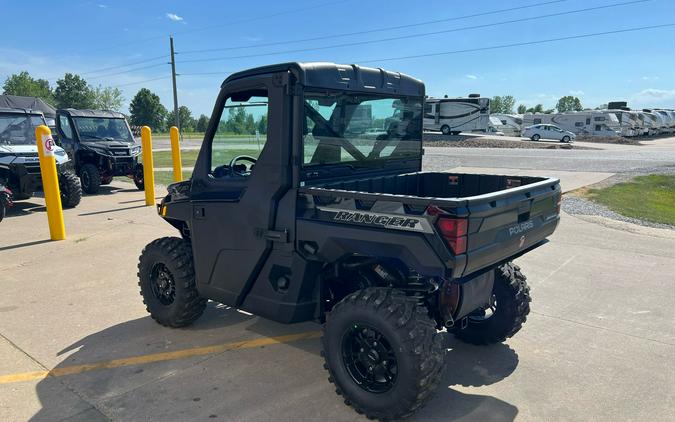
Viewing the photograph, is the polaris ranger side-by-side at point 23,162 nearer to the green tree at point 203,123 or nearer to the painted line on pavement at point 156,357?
the painted line on pavement at point 156,357

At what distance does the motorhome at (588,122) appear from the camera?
1613 inches

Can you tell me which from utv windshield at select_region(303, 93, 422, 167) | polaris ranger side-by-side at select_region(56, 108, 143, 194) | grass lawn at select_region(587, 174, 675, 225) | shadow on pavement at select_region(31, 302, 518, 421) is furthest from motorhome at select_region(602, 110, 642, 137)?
shadow on pavement at select_region(31, 302, 518, 421)

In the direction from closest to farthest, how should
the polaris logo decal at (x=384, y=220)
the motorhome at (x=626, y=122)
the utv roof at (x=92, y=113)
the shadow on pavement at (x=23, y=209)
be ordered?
the polaris logo decal at (x=384, y=220), the shadow on pavement at (x=23, y=209), the utv roof at (x=92, y=113), the motorhome at (x=626, y=122)

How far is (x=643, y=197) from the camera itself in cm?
1182

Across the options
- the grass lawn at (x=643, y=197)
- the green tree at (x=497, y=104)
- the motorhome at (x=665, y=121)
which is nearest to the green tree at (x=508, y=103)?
the green tree at (x=497, y=104)

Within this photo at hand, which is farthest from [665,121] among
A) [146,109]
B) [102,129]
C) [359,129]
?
[146,109]

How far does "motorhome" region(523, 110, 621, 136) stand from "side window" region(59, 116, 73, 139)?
41406 mm

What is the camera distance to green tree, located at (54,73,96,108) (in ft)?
304

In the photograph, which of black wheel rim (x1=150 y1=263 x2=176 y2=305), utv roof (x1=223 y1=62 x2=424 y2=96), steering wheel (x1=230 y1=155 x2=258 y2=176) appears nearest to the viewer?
utv roof (x1=223 y1=62 x2=424 y2=96)

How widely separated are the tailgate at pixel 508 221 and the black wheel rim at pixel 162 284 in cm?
277

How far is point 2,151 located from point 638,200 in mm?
14098

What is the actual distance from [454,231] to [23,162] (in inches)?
402

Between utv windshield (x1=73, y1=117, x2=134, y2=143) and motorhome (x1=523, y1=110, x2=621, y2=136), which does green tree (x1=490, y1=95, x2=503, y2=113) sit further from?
utv windshield (x1=73, y1=117, x2=134, y2=143)

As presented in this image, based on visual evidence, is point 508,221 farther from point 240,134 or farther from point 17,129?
point 17,129
